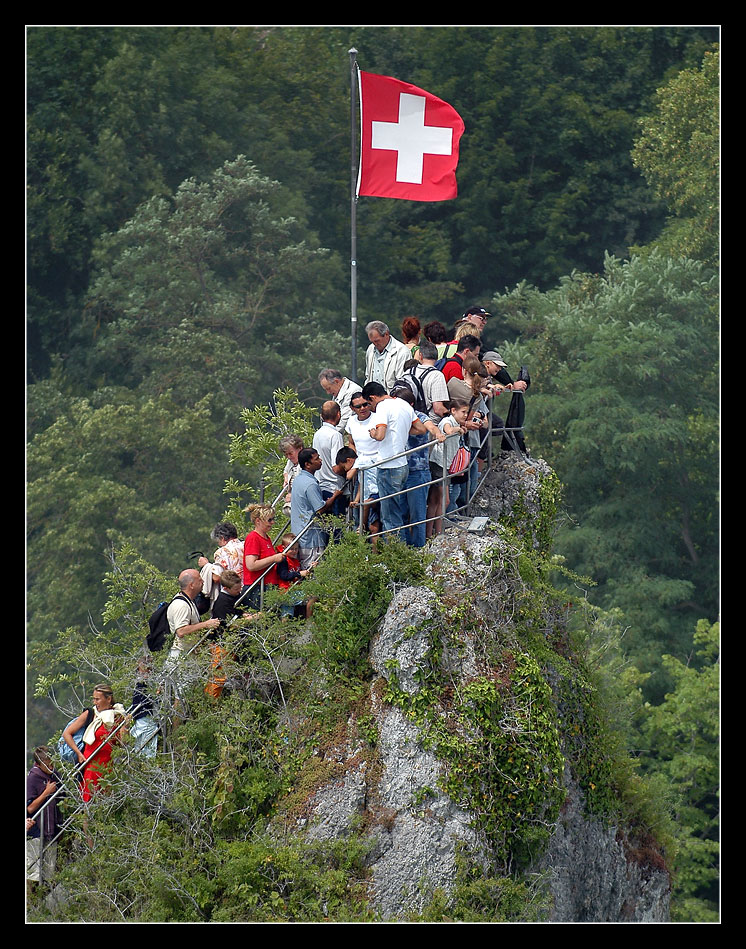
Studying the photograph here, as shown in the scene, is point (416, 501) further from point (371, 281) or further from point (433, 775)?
point (371, 281)

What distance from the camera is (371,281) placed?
44906 mm

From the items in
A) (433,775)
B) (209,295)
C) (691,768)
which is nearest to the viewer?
(433,775)

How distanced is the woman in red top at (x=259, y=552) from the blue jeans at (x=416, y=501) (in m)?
1.40

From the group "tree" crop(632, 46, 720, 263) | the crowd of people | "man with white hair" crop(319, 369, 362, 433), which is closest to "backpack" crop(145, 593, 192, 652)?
the crowd of people

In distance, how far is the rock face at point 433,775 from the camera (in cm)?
1270

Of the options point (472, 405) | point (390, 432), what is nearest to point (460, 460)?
point (472, 405)

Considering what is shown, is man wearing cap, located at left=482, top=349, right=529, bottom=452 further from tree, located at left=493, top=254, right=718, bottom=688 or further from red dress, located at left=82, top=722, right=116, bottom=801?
tree, located at left=493, top=254, right=718, bottom=688

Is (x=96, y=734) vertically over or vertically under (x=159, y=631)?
under

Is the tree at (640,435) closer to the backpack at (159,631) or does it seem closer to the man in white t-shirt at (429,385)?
the man in white t-shirt at (429,385)

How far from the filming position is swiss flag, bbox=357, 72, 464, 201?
17391mm

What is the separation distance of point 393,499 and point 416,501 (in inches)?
11.0

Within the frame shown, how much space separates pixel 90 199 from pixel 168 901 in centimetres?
3230

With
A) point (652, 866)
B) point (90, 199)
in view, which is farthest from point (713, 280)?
point (652, 866)

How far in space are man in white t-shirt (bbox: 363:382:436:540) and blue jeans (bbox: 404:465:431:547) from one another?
110 mm
